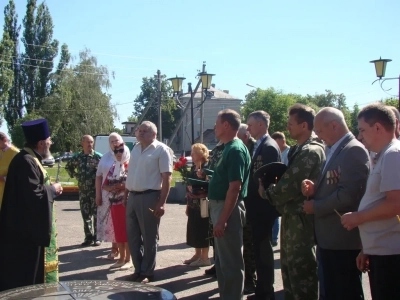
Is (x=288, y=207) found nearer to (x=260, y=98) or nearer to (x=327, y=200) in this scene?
(x=327, y=200)

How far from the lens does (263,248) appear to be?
5.46 metres

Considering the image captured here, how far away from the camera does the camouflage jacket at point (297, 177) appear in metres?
4.46

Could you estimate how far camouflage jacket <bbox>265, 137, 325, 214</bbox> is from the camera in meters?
4.46

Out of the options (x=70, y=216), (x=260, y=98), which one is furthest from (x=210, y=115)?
(x=70, y=216)

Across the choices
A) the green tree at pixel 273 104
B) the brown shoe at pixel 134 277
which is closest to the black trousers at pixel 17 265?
the brown shoe at pixel 134 277

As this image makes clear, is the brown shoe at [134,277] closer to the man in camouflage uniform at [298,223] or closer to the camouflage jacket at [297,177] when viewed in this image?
the man in camouflage uniform at [298,223]

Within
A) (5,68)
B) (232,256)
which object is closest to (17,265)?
(232,256)

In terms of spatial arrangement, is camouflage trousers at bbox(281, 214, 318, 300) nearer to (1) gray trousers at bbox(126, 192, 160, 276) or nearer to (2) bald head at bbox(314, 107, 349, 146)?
(2) bald head at bbox(314, 107, 349, 146)

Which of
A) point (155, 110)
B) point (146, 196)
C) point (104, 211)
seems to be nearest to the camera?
point (146, 196)

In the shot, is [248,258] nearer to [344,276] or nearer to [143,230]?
[143,230]

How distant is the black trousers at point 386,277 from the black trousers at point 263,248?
2.09m

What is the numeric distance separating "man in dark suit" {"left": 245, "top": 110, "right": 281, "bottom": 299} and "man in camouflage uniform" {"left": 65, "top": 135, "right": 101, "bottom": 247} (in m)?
4.04

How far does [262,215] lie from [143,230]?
164cm

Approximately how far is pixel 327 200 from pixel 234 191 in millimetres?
1002
